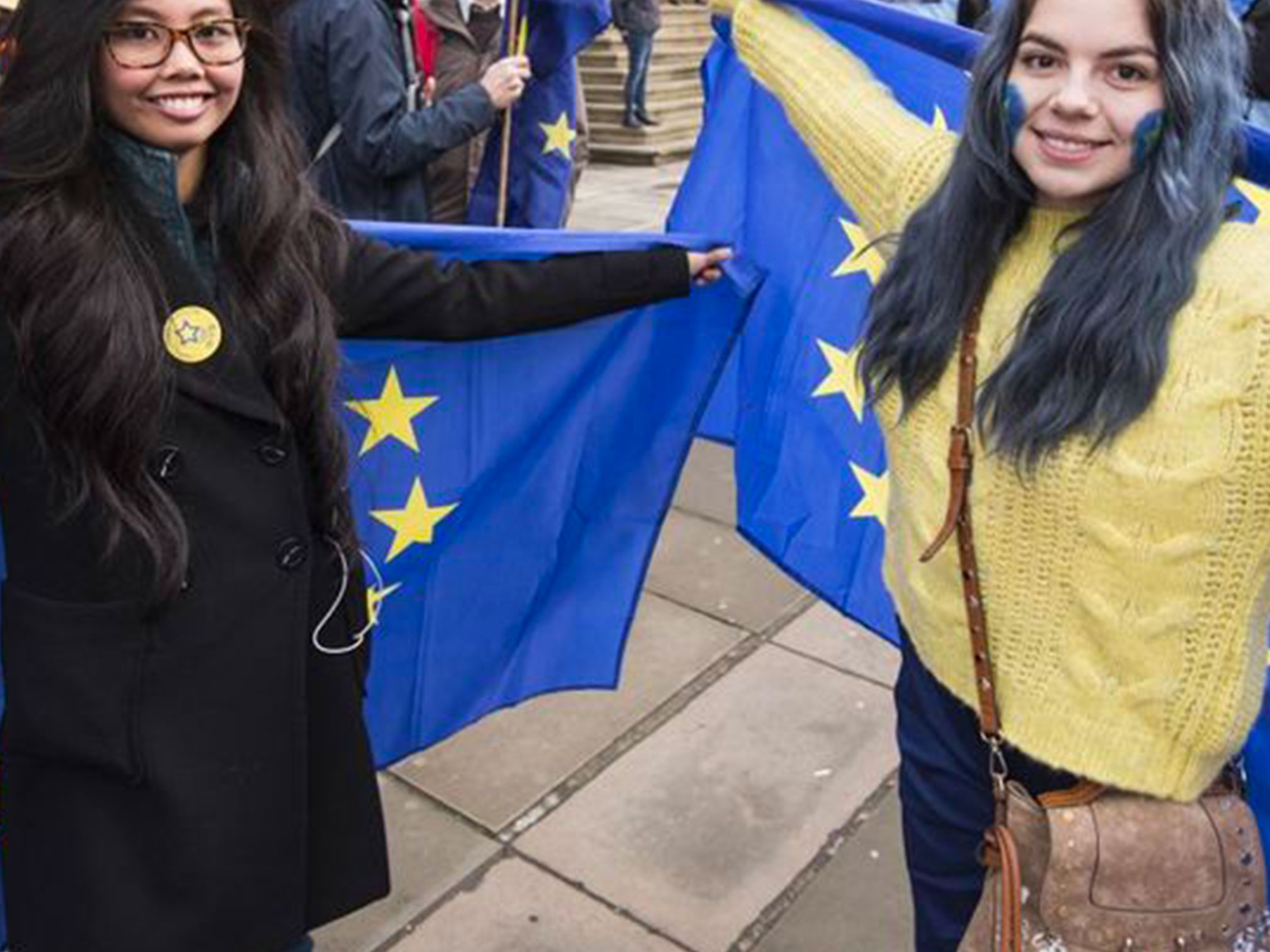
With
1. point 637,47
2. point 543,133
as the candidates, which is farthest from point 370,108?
point 637,47

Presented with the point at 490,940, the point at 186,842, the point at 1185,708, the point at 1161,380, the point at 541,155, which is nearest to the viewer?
the point at 1161,380

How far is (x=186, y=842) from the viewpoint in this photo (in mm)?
1802

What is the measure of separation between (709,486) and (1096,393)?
3842 mm

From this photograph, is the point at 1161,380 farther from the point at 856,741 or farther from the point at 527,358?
the point at 856,741

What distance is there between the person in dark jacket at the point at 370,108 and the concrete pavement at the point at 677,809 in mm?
1648

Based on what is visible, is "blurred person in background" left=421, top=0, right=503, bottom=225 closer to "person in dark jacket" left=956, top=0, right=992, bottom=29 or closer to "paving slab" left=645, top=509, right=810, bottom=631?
"paving slab" left=645, top=509, right=810, bottom=631

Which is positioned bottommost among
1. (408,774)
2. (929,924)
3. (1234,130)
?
→ (408,774)

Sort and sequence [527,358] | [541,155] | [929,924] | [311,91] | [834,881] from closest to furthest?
[929,924] → [527,358] → [834,881] → [311,91] → [541,155]

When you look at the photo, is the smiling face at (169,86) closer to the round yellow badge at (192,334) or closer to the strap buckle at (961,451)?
the round yellow badge at (192,334)

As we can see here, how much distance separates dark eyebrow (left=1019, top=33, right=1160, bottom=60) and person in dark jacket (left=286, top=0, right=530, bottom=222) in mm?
2483

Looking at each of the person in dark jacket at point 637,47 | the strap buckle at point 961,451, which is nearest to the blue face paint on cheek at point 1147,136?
the strap buckle at point 961,451

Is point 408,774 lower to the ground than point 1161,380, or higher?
lower

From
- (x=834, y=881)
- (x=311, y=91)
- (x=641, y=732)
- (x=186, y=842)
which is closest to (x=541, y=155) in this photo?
(x=311, y=91)

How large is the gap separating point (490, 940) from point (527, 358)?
134cm
